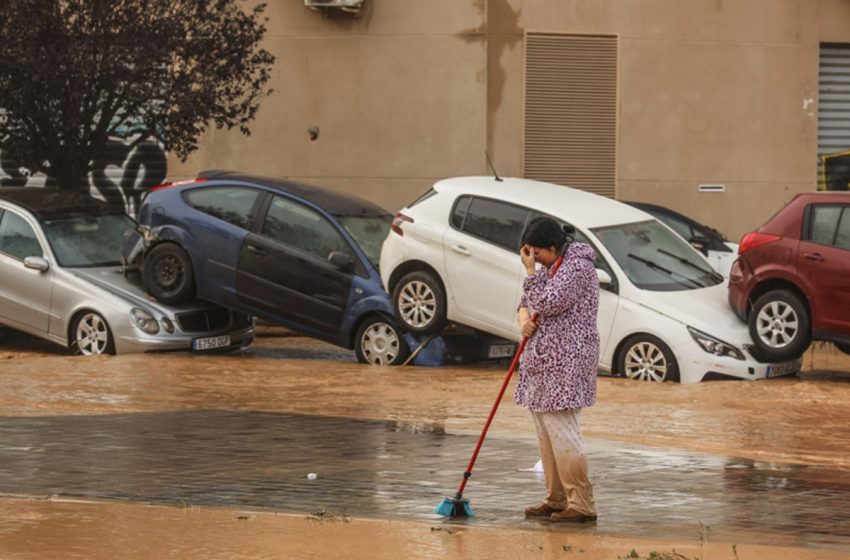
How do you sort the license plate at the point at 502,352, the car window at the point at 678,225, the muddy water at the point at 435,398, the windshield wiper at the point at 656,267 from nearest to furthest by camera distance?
the muddy water at the point at 435,398, the windshield wiper at the point at 656,267, the license plate at the point at 502,352, the car window at the point at 678,225

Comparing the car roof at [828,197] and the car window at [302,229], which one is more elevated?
the car roof at [828,197]

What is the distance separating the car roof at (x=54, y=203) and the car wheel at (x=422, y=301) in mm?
4208

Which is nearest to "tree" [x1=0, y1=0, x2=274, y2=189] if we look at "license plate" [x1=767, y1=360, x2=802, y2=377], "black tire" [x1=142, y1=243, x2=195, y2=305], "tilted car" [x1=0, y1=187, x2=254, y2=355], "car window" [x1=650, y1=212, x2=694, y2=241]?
"tilted car" [x1=0, y1=187, x2=254, y2=355]

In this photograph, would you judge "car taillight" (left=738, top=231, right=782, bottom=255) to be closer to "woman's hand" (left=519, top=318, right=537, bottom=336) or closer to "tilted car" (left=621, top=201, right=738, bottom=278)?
"tilted car" (left=621, top=201, right=738, bottom=278)

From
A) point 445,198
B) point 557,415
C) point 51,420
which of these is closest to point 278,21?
point 445,198

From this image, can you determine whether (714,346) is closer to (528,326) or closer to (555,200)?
(555,200)

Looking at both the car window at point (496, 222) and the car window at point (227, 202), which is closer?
the car window at point (496, 222)

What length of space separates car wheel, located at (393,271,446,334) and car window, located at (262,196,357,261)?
A: 88cm

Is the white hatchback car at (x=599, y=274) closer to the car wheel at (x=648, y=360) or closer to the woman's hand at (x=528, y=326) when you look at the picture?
the car wheel at (x=648, y=360)

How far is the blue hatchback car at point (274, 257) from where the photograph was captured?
17.7 metres

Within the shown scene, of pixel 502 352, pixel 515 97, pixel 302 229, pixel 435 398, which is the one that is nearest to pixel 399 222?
pixel 302 229

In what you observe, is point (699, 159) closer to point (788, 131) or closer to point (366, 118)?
point (788, 131)

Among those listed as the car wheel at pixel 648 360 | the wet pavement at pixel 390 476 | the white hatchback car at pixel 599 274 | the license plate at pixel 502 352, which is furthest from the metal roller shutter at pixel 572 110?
the wet pavement at pixel 390 476

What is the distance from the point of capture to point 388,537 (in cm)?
837
